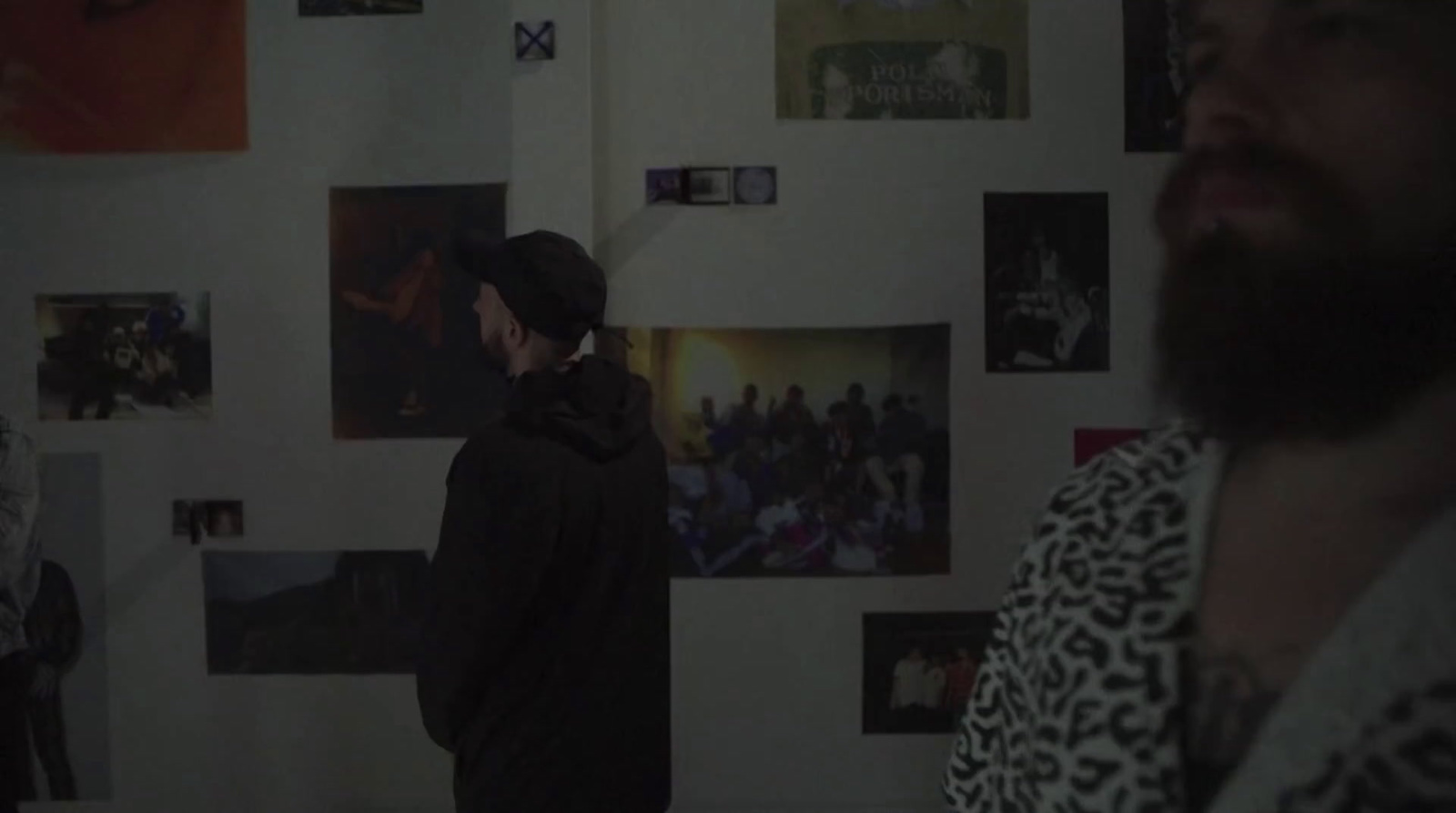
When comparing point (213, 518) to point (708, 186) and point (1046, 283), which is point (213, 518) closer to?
point (708, 186)

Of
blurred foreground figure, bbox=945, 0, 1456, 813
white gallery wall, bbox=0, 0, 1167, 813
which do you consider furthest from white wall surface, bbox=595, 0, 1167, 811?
blurred foreground figure, bbox=945, 0, 1456, 813

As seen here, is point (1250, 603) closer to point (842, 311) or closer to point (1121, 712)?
point (1121, 712)

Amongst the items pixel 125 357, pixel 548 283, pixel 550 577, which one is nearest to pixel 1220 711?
pixel 550 577

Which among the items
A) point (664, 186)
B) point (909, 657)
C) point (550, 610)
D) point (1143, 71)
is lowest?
point (909, 657)

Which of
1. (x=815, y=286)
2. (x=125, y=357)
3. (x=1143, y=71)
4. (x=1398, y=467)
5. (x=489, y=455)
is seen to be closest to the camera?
(x=1398, y=467)

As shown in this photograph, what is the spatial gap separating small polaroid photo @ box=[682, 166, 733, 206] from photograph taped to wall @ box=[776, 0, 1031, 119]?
0.54 feet

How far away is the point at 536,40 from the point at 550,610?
3.54 feet

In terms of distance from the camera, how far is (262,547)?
1.87 metres

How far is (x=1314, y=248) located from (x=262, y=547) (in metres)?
1.93

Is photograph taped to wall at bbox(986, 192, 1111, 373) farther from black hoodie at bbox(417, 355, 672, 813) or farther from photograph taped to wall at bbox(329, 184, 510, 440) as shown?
photograph taped to wall at bbox(329, 184, 510, 440)

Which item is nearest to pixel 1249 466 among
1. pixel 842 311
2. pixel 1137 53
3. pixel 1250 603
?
pixel 1250 603

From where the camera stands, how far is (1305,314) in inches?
16.7

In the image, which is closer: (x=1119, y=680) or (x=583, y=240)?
(x=1119, y=680)

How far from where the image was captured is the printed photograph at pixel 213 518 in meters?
1.87
